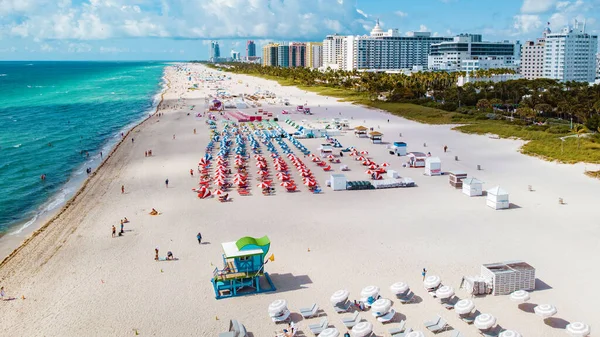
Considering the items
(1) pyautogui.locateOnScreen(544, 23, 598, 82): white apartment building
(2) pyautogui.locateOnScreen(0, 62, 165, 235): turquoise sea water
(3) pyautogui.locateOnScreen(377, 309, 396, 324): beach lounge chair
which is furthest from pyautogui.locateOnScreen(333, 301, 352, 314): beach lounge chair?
(1) pyautogui.locateOnScreen(544, 23, 598, 82): white apartment building

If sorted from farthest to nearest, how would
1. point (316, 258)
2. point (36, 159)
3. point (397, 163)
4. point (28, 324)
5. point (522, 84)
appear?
point (522, 84)
point (36, 159)
point (397, 163)
point (316, 258)
point (28, 324)

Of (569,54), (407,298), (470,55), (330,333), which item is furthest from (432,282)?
(470,55)

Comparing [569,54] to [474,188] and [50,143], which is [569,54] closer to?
[474,188]

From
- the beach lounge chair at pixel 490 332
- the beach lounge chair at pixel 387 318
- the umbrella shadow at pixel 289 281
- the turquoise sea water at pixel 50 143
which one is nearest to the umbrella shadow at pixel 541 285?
the beach lounge chair at pixel 490 332

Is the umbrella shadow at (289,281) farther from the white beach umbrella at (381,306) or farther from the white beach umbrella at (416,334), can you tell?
the white beach umbrella at (416,334)

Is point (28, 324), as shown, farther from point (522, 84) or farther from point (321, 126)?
point (522, 84)

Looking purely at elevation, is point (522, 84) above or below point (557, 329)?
above

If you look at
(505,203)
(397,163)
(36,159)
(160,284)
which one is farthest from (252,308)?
(36,159)

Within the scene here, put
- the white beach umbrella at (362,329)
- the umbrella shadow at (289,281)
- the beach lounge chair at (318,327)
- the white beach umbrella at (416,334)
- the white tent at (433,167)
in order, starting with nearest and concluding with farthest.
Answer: the white beach umbrella at (416,334), the white beach umbrella at (362,329), the beach lounge chair at (318,327), the umbrella shadow at (289,281), the white tent at (433,167)
